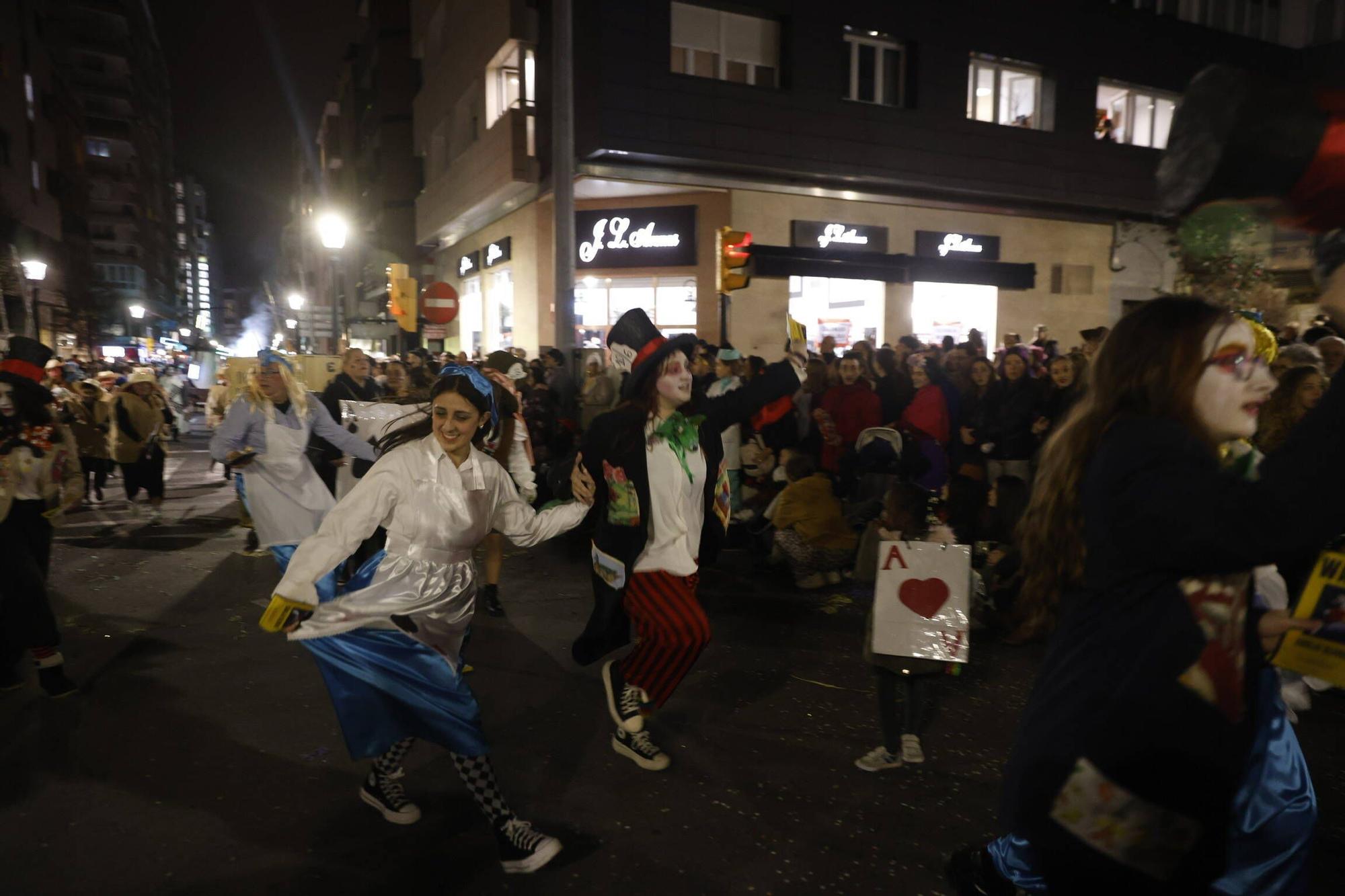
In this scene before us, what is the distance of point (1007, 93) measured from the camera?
2112cm

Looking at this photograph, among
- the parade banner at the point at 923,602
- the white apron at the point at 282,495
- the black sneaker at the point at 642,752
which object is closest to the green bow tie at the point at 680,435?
the parade banner at the point at 923,602

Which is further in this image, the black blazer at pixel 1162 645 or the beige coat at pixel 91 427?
the beige coat at pixel 91 427

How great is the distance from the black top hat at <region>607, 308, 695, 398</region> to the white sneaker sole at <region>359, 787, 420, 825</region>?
208cm

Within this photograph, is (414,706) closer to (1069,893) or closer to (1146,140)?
(1069,893)

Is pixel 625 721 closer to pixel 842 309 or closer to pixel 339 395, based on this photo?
pixel 339 395

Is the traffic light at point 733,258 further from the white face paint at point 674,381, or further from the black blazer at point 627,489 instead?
the white face paint at point 674,381

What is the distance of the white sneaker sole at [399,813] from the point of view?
3686 mm

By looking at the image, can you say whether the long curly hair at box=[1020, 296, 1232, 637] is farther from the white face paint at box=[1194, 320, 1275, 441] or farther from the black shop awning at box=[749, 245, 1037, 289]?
the black shop awning at box=[749, 245, 1037, 289]

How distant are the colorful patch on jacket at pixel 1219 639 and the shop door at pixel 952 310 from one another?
19.4 meters

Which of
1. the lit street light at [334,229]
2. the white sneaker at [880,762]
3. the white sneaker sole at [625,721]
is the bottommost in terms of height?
the white sneaker at [880,762]

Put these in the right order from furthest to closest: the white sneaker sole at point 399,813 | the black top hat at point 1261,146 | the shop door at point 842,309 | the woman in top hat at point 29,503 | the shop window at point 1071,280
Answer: the shop window at point 1071,280, the shop door at point 842,309, the woman in top hat at point 29,503, the white sneaker sole at point 399,813, the black top hat at point 1261,146

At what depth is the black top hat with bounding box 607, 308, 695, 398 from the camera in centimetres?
425

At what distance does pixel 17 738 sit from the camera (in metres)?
4.63

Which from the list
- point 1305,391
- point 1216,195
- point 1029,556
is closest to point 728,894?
point 1029,556
